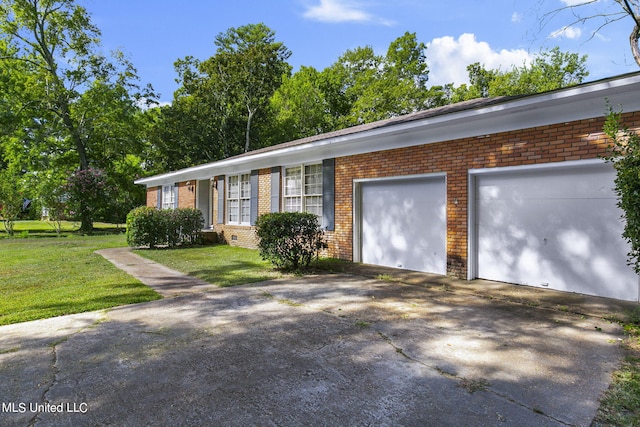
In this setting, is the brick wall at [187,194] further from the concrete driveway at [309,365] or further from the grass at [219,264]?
the concrete driveway at [309,365]

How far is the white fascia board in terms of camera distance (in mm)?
4965

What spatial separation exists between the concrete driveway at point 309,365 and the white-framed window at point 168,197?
14848 mm

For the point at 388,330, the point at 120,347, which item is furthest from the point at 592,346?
the point at 120,347

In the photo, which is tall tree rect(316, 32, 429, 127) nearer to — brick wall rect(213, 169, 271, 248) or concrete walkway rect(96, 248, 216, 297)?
brick wall rect(213, 169, 271, 248)

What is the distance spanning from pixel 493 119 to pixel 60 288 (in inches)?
317

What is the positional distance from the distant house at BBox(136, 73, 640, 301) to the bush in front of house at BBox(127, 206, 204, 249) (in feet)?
16.9

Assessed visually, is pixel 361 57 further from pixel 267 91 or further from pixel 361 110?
pixel 267 91

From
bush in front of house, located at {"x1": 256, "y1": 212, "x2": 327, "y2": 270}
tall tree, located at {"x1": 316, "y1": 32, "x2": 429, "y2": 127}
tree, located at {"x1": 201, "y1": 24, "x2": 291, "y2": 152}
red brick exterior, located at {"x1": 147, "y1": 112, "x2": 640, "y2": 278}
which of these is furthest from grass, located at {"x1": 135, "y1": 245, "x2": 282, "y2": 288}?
tree, located at {"x1": 201, "y1": 24, "x2": 291, "y2": 152}

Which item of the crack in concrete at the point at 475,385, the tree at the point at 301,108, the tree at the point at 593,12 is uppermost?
the tree at the point at 301,108

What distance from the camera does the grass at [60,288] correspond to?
5113 mm

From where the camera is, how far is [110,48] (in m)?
23.5

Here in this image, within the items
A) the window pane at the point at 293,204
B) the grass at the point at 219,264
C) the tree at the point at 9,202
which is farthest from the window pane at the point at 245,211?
the tree at the point at 9,202

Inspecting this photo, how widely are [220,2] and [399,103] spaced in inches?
745

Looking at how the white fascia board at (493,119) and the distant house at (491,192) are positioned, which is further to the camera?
the distant house at (491,192)
